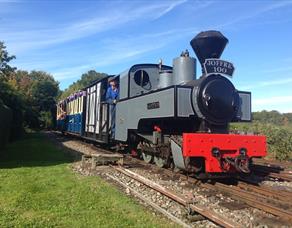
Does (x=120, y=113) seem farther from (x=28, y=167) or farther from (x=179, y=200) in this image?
(x=179, y=200)

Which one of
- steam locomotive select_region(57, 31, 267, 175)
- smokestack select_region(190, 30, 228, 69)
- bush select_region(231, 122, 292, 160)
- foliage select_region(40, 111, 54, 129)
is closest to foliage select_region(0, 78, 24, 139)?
steam locomotive select_region(57, 31, 267, 175)

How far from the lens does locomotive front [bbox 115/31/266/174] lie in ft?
27.2

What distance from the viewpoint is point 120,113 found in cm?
1239

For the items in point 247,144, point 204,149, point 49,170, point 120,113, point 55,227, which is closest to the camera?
point 55,227

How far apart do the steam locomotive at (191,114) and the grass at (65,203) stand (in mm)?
2035

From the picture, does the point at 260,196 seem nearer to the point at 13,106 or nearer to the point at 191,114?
the point at 191,114

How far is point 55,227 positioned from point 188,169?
3872mm

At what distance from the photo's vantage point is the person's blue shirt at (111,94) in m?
13.5

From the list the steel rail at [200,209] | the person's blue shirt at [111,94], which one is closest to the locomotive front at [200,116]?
the steel rail at [200,209]

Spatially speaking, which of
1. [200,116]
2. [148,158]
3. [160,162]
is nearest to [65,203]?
[200,116]

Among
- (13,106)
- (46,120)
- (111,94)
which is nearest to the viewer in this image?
(111,94)

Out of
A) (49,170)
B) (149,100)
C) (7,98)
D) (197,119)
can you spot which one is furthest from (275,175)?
(7,98)

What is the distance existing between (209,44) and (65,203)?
5.51 metres

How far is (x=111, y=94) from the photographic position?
14016mm
